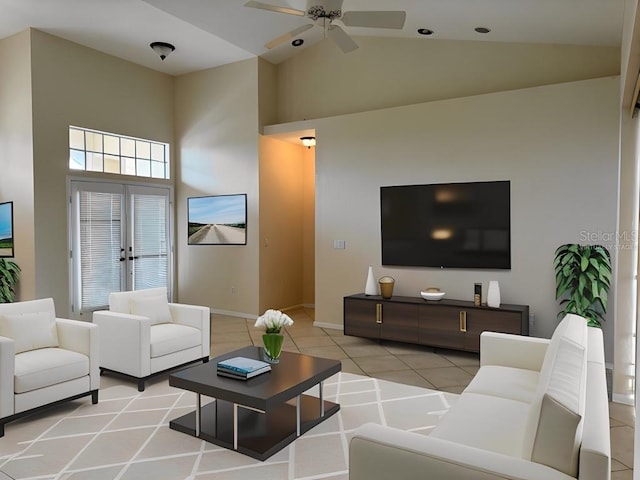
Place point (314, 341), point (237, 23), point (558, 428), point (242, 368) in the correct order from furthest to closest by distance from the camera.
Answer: point (237, 23), point (314, 341), point (242, 368), point (558, 428)

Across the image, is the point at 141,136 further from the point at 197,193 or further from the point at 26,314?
the point at 26,314

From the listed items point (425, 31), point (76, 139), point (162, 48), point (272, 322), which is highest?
point (162, 48)

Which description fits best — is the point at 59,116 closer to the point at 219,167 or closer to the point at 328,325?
the point at 219,167

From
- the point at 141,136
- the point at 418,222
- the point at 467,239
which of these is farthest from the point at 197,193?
the point at 467,239

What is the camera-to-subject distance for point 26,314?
12.2 feet

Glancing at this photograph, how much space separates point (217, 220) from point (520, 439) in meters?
6.13

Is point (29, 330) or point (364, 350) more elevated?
point (29, 330)

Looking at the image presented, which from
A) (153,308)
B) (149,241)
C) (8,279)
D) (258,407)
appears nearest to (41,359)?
(153,308)

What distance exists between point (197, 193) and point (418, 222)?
3866mm

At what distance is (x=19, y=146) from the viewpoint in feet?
20.1

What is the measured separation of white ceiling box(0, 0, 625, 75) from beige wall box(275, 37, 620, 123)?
0.49 feet

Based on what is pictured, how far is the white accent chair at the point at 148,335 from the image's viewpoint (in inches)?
158

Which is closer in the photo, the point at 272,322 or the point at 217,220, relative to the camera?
the point at 272,322

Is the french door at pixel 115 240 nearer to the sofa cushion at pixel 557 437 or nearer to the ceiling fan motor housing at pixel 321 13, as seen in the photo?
the ceiling fan motor housing at pixel 321 13
